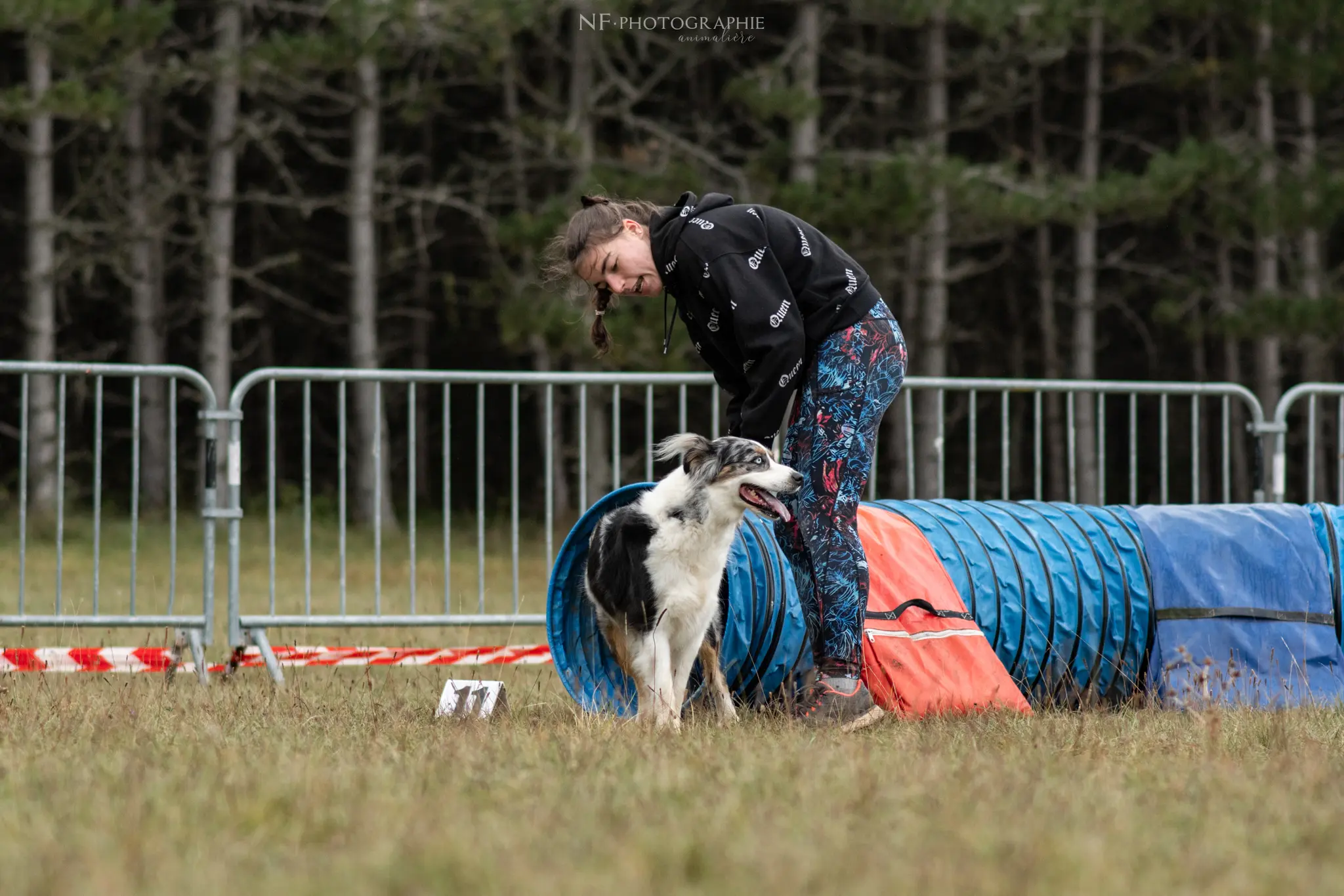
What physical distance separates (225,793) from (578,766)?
0.87 m

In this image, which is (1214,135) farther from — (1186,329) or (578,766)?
(578,766)

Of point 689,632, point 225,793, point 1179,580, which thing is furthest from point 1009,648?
point 225,793

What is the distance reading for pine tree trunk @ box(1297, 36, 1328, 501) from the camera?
16922mm

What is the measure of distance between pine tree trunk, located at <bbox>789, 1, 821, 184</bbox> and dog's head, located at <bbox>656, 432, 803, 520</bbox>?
9.91m

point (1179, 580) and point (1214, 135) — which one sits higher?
point (1214, 135)

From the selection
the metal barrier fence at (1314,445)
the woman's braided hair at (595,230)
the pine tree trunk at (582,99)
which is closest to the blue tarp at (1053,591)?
the woman's braided hair at (595,230)

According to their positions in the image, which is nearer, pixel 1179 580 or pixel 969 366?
pixel 1179 580

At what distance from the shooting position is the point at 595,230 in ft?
15.5

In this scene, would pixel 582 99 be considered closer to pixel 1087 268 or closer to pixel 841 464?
pixel 1087 268

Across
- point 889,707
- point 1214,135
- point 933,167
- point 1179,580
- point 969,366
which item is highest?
point 1214,135

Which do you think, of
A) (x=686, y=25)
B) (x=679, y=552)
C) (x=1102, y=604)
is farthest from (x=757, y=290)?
(x=686, y=25)

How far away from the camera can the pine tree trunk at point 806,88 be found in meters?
14.9

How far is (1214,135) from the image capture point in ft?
61.9

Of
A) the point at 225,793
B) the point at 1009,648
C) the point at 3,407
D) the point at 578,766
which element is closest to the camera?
the point at 225,793
